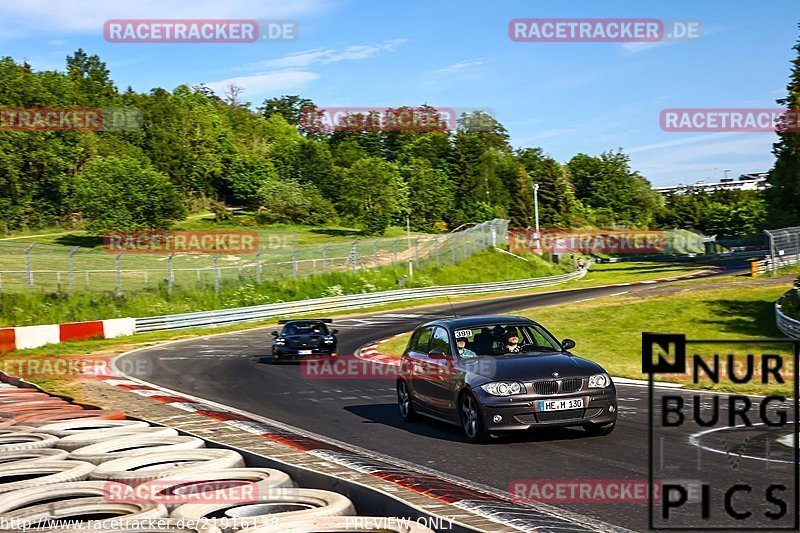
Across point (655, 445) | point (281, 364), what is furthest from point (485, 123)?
point (655, 445)

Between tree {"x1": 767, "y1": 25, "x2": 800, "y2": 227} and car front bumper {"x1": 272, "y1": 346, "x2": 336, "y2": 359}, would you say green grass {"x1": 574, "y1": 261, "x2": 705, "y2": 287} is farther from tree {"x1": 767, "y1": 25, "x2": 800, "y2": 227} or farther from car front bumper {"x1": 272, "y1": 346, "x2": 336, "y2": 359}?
car front bumper {"x1": 272, "y1": 346, "x2": 336, "y2": 359}

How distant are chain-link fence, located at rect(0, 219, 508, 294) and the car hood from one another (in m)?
32.2

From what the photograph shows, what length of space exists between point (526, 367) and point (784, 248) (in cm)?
4524

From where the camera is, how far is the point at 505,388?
35.7 feet

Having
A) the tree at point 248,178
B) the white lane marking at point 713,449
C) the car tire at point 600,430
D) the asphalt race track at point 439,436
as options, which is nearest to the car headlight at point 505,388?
the asphalt race track at point 439,436

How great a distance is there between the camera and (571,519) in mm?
6953

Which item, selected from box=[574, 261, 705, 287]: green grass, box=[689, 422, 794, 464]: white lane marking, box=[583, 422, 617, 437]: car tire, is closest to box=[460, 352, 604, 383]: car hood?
box=[583, 422, 617, 437]: car tire

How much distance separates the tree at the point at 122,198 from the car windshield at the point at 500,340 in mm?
67513

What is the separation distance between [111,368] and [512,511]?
20828 mm

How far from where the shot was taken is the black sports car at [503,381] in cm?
1082

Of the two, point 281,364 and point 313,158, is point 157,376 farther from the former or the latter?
point 313,158

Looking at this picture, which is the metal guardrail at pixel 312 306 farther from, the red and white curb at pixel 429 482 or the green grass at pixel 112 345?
the red and white curb at pixel 429 482

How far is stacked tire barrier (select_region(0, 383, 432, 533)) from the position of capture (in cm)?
588

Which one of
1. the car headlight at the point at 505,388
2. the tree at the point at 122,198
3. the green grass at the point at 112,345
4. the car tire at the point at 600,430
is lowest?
the green grass at the point at 112,345
